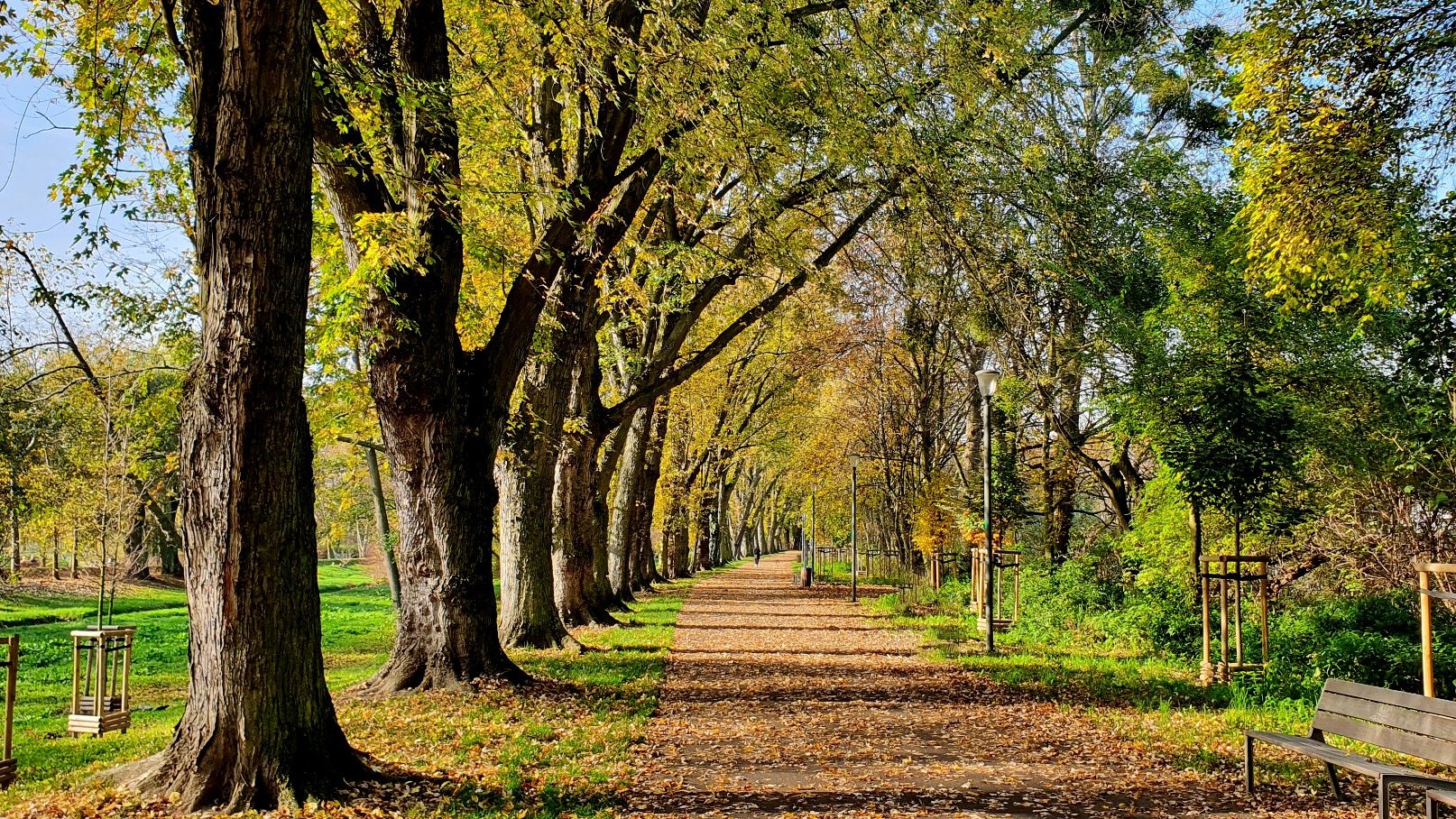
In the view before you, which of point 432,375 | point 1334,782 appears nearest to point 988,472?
point 1334,782

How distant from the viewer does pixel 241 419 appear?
229 inches

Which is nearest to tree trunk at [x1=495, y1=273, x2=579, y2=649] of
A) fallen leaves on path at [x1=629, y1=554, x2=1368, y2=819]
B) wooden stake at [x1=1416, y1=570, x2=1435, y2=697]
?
fallen leaves on path at [x1=629, y1=554, x2=1368, y2=819]

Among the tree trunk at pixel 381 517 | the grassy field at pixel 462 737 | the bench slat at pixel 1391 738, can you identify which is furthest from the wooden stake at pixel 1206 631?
the tree trunk at pixel 381 517

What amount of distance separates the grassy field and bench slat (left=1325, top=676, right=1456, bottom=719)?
4962 millimetres

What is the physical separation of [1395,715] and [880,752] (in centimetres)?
379

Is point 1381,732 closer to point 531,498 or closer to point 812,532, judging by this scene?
point 531,498

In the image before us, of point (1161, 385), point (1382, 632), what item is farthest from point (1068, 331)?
point (1382, 632)

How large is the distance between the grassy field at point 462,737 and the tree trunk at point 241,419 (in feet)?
1.46

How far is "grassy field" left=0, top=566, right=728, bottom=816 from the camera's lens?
248 inches

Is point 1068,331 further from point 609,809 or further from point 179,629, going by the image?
point 179,629

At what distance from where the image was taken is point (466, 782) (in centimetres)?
677

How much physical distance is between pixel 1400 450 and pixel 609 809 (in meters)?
10.8

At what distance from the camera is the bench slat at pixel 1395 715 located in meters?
5.62

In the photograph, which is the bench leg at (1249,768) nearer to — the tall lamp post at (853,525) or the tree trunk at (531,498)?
the tree trunk at (531,498)
